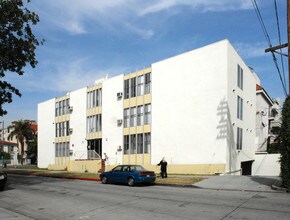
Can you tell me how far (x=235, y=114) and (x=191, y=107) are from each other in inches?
160

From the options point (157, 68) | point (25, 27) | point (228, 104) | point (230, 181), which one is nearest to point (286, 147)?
point (230, 181)

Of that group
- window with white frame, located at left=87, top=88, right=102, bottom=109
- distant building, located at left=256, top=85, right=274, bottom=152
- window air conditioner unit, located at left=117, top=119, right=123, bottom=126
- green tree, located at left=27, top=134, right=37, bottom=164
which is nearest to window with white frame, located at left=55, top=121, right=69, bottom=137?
window with white frame, located at left=87, top=88, right=102, bottom=109

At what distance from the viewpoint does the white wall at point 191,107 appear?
27.5 m

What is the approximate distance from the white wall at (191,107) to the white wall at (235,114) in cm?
90

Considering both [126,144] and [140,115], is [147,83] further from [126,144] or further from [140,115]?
[126,144]

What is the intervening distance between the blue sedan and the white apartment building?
27.5 ft

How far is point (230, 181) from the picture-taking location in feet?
65.4

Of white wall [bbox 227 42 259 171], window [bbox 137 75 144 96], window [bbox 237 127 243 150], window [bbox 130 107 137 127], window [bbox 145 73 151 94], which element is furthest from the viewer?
window [bbox 130 107 137 127]

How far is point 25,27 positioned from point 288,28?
15420 mm

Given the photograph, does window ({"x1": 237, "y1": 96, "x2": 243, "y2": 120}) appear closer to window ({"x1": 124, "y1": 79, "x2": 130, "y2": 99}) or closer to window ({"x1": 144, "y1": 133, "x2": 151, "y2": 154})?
window ({"x1": 144, "y1": 133, "x2": 151, "y2": 154})

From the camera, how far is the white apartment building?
90.7 ft

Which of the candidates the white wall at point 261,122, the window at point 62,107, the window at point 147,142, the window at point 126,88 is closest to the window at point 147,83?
the window at point 126,88

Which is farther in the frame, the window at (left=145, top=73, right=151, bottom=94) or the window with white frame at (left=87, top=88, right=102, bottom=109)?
the window with white frame at (left=87, top=88, right=102, bottom=109)

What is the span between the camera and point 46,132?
51.7 m
